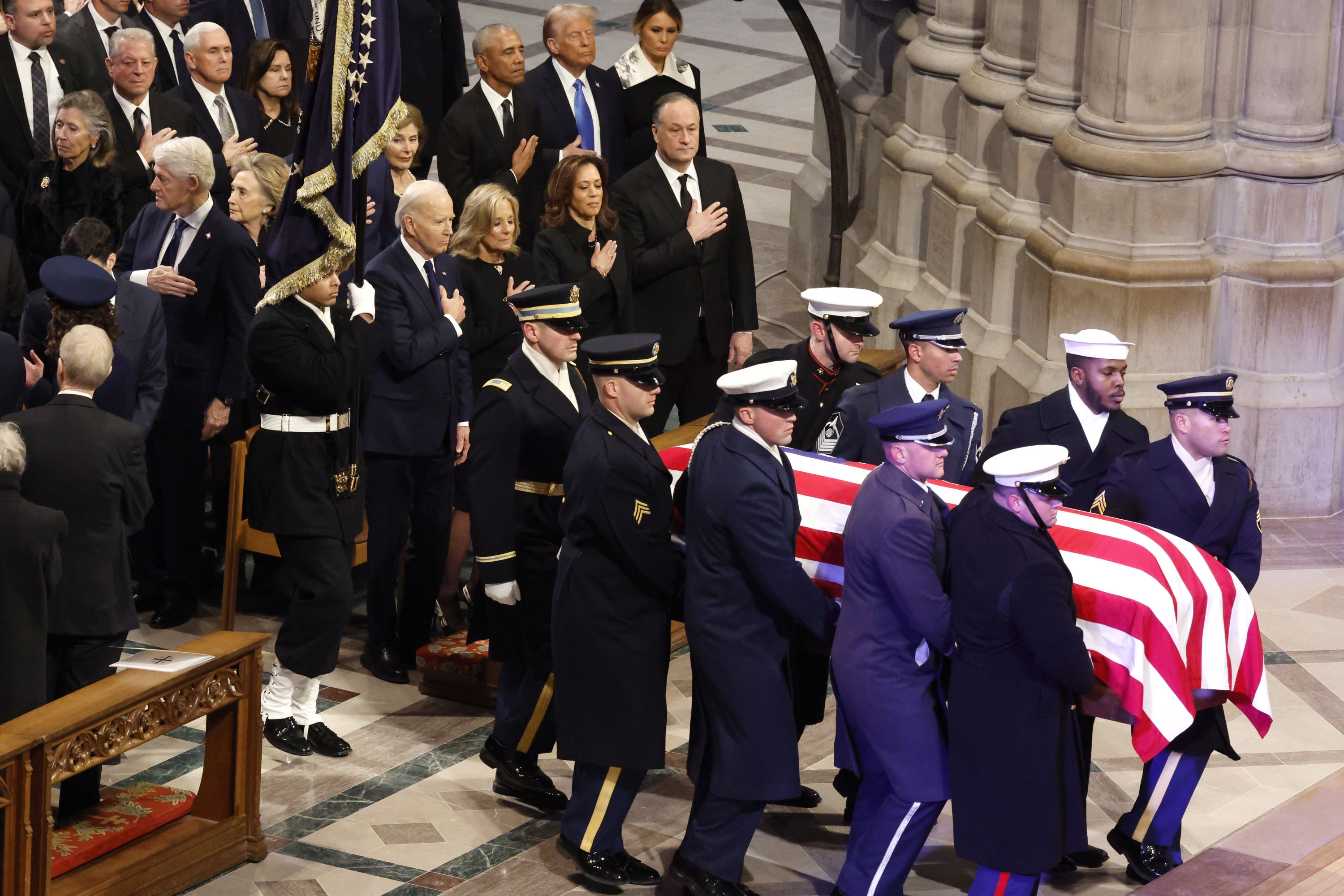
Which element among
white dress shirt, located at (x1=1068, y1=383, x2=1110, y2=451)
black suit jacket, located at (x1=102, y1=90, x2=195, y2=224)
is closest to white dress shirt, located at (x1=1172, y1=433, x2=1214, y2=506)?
white dress shirt, located at (x1=1068, y1=383, x2=1110, y2=451)

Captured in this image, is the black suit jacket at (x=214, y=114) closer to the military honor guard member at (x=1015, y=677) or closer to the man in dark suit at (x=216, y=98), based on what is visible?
the man in dark suit at (x=216, y=98)

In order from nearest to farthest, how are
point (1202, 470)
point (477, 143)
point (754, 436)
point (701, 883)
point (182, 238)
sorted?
1. point (754, 436)
2. point (701, 883)
3. point (1202, 470)
4. point (182, 238)
5. point (477, 143)

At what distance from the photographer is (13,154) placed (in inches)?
341

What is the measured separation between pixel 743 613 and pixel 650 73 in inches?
168

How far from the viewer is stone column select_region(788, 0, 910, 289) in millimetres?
10992

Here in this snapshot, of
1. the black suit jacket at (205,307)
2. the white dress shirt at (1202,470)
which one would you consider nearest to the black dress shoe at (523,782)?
the black suit jacket at (205,307)

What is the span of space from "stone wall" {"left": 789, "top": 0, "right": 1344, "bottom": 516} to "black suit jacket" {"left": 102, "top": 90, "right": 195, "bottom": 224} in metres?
3.62

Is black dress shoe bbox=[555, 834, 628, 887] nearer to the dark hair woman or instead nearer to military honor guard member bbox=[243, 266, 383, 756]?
military honor guard member bbox=[243, 266, 383, 756]

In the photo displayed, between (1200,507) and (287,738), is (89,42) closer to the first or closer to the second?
(287,738)

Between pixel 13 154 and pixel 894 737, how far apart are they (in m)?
5.06

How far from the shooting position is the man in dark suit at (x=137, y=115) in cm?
858

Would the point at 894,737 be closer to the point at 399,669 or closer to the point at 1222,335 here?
the point at 399,669

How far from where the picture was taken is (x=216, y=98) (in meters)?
9.04

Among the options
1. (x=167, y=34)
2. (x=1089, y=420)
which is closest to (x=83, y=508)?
(x=1089, y=420)
